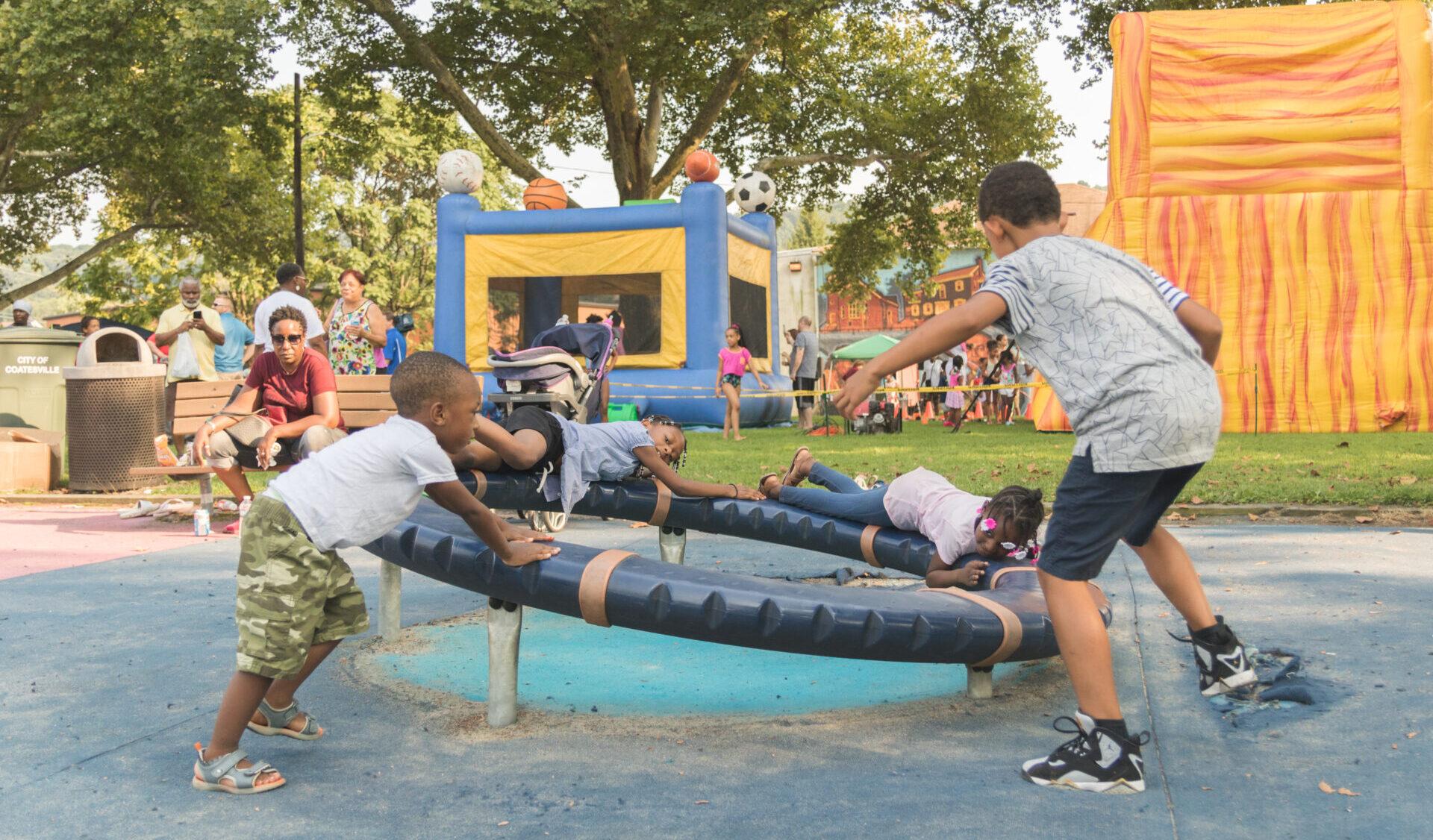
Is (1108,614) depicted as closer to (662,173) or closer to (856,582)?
(856,582)

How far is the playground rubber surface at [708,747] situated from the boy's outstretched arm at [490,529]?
573mm

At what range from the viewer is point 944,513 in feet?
17.3

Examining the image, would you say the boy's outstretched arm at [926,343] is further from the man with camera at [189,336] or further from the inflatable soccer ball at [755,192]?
the inflatable soccer ball at [755,192]

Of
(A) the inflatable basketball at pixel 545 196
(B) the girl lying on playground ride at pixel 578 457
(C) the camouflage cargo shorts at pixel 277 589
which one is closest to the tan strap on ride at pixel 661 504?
(B) the girl lying on playground ride at pixel 578 457

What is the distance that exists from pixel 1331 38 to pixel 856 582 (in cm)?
1384

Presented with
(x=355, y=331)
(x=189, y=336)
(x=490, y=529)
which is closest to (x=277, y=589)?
(x=490, y=529)

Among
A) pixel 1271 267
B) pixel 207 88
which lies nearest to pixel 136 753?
pixel 1271 267

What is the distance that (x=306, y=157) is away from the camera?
42125mm

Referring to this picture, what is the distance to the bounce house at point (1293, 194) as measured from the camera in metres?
16.2

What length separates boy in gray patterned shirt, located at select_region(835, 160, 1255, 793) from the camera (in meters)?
3.25

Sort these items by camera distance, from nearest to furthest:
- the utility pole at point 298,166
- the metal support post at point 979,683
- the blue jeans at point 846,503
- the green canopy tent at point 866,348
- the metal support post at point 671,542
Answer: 1. the metal support post at point 979,683
2. the blue jeans at point 846,503
3. the metal support post at point 671,542
4. the utility pole at point 298,166
5. the green canopy tent at point 866,348

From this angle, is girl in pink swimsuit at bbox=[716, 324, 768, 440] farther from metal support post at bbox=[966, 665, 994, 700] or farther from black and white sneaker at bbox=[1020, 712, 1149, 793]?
black and white sneaker at bbox=[1020, 712, 1149, 793]

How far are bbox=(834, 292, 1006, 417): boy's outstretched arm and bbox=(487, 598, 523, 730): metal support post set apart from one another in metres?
1.42

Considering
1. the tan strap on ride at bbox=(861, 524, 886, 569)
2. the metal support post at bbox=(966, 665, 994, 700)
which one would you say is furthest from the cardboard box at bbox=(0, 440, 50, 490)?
the metal support post at bbox=(966, 665, 994, 700)
